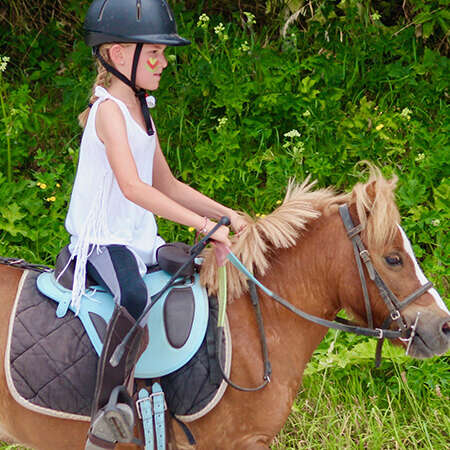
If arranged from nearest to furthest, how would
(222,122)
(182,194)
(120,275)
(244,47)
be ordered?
(120,275) < (182,194) < (222,122) < (244,47)

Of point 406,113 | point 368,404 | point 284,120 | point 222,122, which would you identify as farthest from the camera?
point 284,120

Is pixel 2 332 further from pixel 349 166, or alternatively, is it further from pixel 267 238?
pixel 349 166

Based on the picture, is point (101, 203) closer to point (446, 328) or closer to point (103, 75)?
point (103, 75)

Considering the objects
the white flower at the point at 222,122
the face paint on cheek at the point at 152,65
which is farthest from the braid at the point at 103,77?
the white flower at the point at 222,122

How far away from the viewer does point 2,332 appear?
102 inches

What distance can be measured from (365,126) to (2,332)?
371 centimetres

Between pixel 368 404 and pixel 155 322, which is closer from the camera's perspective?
pixel 155 322

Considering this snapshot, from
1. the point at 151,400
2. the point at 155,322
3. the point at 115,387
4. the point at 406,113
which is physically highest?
the point at 406,113

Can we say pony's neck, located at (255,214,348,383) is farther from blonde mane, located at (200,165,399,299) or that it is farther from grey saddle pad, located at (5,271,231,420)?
grey saddle pad, located at (5,271,231,420)

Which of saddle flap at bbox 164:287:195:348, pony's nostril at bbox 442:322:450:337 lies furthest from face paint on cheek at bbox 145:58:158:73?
pony's nostril at bbox 442:322:450:337

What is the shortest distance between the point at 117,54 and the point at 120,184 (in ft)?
1.82

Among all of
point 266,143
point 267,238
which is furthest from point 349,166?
point 267,238

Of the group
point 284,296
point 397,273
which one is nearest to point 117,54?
point 284,296

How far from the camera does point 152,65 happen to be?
255 centimetres
